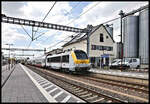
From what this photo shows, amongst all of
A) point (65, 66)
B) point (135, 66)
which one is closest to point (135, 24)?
point (135, 66)

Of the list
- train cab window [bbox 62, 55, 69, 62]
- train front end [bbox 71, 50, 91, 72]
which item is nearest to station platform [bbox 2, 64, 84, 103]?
train front end [bbox 71, 50, 91, 72]

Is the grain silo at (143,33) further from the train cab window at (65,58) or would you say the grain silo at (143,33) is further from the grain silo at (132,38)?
the train cab window at (65,58)

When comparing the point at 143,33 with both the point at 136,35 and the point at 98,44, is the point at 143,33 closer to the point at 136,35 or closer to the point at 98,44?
the point at 136,35

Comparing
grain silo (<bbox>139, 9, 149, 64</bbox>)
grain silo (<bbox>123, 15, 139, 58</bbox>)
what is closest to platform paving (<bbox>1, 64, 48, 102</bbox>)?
grain silo (<bbox>139, 9, 149, 64</bbox>)

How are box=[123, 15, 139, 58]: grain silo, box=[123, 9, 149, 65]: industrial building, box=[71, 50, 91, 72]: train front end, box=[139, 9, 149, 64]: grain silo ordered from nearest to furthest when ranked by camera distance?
box=[71, 50, 91, 72]: train front end, box=[139, 9, 149, 64]: grain silo, box=[123, 9, 149, 65]: industrial building, box=[123, 15, 139, 58]: grain silo

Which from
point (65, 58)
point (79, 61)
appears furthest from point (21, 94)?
point (65, 58)

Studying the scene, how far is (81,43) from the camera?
1582 inches

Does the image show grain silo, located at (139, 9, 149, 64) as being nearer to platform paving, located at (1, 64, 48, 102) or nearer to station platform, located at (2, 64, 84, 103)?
station platform, located at (2, 64, 84, 103)

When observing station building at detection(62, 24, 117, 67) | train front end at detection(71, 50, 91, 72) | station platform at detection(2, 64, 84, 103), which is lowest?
station platform at detection(2, 64, 84, 103)

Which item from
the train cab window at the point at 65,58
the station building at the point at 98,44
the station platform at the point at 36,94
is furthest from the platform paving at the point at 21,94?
the station building at the point at 98,44

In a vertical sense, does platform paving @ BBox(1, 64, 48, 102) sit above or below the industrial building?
below

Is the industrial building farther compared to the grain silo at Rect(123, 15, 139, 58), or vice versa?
the grain silo at Rect(123, 15, 139, 58)

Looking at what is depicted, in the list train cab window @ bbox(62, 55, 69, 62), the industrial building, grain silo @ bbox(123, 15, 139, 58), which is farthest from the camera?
grain silo @ bbox(123, 15, 139, 58)

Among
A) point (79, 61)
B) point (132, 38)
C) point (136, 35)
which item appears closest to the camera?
point (79, 61)
